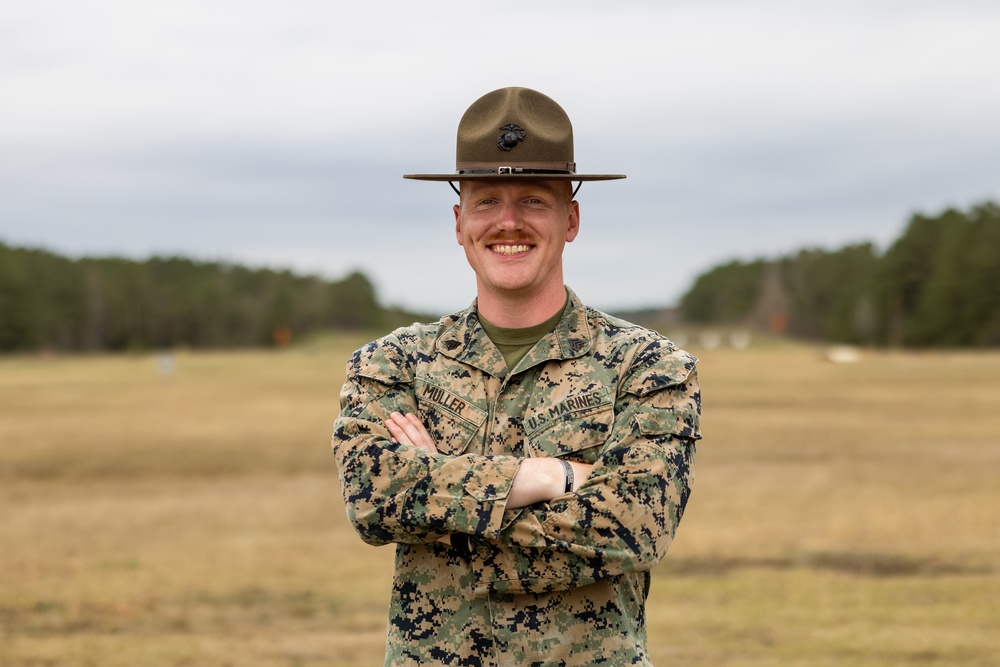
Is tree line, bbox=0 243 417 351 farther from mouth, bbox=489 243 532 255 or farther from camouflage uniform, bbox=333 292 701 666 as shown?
mouth, bbox=489 243 532 255

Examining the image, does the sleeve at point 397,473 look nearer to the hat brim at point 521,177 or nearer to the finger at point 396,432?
the finger at point 396,432

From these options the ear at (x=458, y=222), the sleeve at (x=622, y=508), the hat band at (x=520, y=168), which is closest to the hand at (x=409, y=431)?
the sleeve at (x=622, y=508)

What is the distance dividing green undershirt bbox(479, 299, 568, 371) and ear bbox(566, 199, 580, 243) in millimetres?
224

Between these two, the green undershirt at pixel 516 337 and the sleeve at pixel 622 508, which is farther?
the green undershirt at pixel 516 337

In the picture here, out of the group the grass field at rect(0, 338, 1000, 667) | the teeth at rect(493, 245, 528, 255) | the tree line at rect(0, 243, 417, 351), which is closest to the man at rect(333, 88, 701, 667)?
the teeth at rect(493, 245, 528, 255)

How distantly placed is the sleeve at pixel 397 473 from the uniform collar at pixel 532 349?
212mm

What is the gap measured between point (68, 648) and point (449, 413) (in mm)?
9421

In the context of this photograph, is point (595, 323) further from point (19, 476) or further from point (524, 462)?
point (19, 476)

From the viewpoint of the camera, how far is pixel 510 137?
13.0ft

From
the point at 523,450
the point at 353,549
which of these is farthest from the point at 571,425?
the point at 353,549

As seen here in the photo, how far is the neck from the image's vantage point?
162 inches

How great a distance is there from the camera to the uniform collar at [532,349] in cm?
412

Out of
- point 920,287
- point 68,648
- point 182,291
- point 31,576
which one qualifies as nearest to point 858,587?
point 68,648

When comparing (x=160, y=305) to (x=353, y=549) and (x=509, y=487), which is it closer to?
(x=353, y=549)
